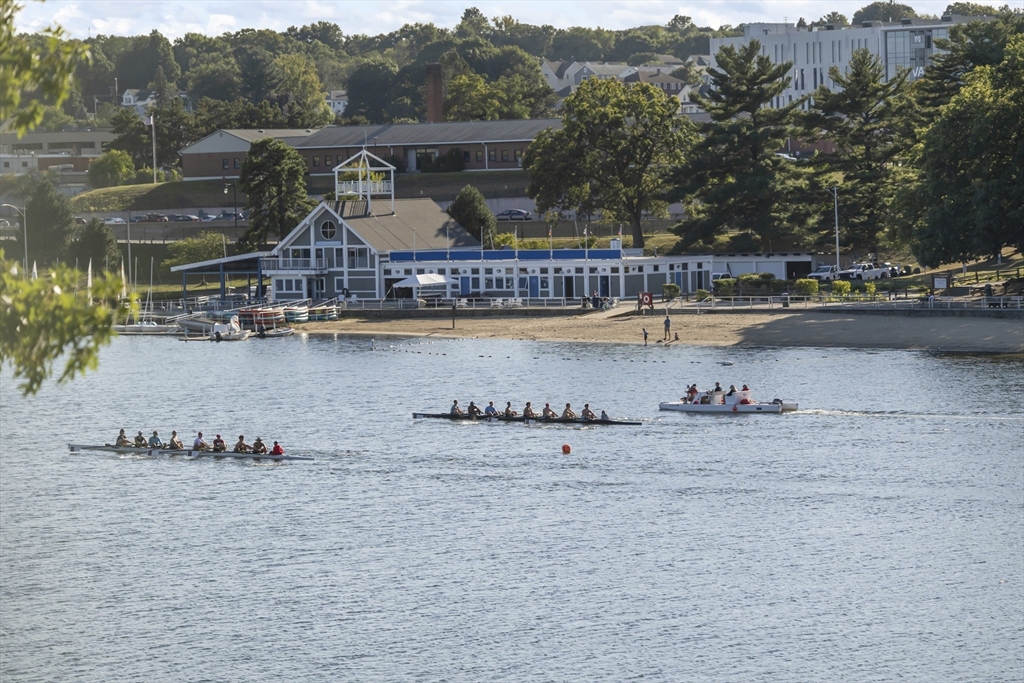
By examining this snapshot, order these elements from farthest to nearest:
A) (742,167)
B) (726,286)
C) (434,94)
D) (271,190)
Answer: (434,94)
(271,190)
(742,167)
(726,286)

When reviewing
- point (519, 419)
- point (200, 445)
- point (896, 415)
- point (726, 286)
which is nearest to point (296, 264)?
point (726, 286)

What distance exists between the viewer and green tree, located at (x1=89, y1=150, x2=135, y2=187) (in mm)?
175500

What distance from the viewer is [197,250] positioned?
13362cm

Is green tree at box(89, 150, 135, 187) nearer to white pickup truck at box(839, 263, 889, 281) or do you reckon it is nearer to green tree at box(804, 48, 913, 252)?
green tree at box(804, 48, 913, 252)

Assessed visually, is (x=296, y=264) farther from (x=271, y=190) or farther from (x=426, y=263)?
(x=271, y=190)

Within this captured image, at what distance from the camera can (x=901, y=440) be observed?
2361 inches

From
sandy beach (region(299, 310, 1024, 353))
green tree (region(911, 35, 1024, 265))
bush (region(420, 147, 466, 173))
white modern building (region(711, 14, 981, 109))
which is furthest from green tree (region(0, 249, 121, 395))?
white modern building (region(711, 14, 981, 109))

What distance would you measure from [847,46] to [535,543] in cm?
15383

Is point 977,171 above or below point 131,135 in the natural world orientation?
below

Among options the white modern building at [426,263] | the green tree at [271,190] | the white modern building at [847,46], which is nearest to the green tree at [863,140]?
the white modern building at [426,263]

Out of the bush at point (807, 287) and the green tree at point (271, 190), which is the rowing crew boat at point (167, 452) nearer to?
the bush at point (807, 287)

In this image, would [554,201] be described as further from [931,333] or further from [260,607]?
[260,607]

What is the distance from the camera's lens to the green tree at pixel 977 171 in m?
88.1

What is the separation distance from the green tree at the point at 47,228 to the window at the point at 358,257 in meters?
36.1
